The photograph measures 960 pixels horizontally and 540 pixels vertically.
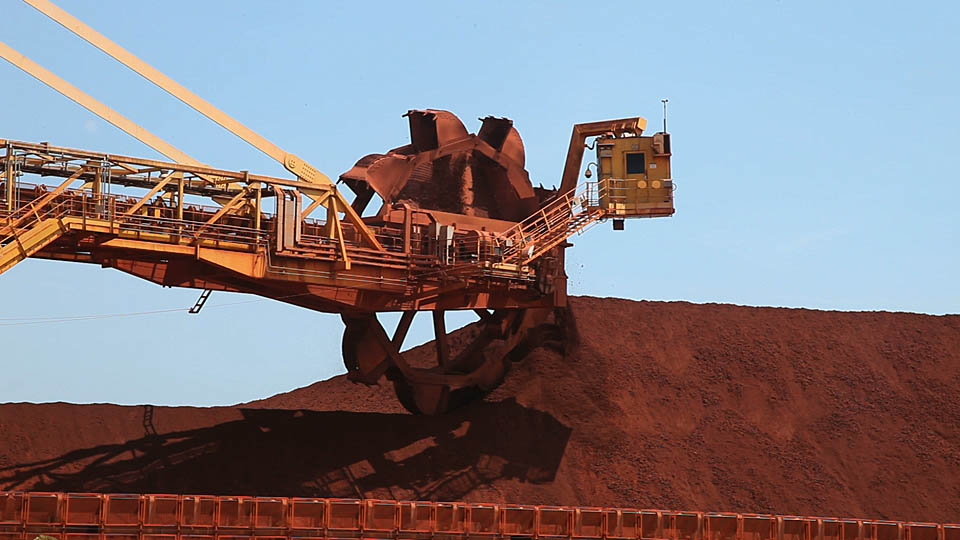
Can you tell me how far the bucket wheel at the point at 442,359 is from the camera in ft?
144

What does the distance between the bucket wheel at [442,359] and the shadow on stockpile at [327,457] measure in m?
0.69

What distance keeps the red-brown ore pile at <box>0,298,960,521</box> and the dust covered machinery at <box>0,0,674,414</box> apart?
7.88 feet

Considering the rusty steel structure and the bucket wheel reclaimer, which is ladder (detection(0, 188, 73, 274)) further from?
the bucket wheel reclaimer

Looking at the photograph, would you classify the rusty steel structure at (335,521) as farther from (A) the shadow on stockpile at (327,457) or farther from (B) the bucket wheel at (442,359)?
(B) the bucket wheel at (442,359)

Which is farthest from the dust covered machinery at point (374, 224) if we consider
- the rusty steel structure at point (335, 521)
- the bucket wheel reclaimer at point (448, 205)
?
the rusty steel structure at point (335, 521)

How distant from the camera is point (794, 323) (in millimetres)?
58969

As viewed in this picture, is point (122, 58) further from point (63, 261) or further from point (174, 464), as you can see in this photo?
point (174, 464)

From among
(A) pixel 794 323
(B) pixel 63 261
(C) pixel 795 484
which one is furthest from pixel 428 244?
(A) pixel 794 323

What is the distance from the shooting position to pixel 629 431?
49.8 metres

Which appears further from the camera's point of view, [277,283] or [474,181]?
[474,181]

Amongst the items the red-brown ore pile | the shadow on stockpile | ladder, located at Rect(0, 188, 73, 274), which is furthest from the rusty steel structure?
the red-brown ore pile

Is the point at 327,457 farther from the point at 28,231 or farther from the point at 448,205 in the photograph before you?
the point at 28,231

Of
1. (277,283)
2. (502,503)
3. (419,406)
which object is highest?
(277,283)

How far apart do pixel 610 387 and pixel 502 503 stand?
8.81 metres
